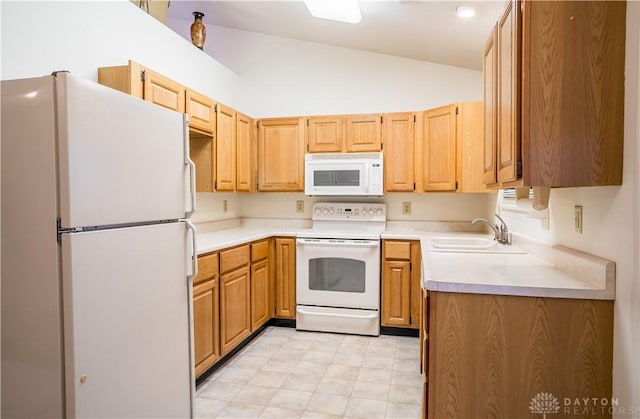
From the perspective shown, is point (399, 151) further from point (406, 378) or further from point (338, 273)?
point (406, 378)

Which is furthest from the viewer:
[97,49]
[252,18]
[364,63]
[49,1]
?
[364,63]

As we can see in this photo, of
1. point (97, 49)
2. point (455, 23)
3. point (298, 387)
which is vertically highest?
point (455, 23)

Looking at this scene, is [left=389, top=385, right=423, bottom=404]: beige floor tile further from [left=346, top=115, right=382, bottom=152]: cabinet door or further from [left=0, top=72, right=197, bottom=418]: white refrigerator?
[left=346, top=115, right=382, bottom=152]: cabinet door

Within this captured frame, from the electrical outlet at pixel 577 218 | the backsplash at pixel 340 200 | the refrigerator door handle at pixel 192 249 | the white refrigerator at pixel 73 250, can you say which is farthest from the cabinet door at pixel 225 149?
the electrical outlet at pixel 577 218

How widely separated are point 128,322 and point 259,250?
5.76 feet

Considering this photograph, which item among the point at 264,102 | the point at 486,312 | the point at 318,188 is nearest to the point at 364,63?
the point at 264,102

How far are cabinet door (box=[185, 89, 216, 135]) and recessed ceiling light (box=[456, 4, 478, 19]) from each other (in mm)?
1834

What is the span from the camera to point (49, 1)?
6.08ft

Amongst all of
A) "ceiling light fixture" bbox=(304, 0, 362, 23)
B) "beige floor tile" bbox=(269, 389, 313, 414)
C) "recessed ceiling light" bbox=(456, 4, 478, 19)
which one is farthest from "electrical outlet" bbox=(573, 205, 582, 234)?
"ceiling light fixture" bbox=(304, 0, 362, 23)

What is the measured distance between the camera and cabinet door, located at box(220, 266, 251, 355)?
2.59 metres

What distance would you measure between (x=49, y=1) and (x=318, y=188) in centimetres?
230

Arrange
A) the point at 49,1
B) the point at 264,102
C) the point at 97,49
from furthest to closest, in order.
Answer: the point at 264,102 < the point at 97,49 < the point at 49,1

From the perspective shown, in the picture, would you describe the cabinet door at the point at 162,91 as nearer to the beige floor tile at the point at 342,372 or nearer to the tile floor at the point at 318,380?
the tile floor at the point at 318,380

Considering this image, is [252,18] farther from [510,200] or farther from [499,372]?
[499,372]
